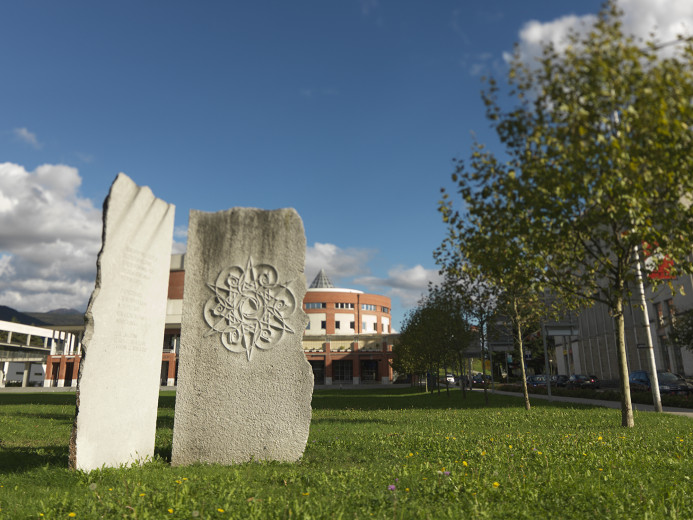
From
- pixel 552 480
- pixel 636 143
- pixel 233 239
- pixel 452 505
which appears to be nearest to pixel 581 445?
pixel 552 480

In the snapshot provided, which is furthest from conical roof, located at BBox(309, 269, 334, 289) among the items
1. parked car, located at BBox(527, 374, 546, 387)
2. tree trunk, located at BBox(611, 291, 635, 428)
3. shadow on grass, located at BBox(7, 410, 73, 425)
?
tree trunk, located at BBox(611, 291, 635, 428)

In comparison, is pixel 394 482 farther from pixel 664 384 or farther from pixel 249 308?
pixel 664 384

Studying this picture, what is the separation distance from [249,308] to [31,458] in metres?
4.60

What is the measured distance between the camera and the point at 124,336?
7852 mm

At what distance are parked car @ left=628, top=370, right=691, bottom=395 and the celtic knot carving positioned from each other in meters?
30.9

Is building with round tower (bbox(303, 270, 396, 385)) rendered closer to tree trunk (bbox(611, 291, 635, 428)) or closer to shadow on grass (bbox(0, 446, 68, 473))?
tree trunk (bbox(611, 291, 635, 428))

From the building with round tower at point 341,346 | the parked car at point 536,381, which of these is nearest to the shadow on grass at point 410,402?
the parked car at point 536,381

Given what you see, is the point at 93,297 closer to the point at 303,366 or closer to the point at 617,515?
the point at 303,366

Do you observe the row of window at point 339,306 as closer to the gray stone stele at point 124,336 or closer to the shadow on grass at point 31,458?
the shadow on grass at point 31,458

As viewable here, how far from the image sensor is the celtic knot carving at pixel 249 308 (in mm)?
8711

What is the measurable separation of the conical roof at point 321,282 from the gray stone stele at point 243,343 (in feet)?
310

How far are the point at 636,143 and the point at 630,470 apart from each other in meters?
6.94

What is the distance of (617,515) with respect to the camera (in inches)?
198

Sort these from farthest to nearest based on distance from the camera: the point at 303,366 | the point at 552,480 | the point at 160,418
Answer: the point at 160,418 → the point at 303,366 → the point at 552,480
